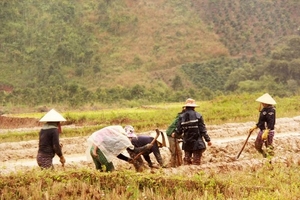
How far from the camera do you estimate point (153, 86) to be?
4725 centimetres

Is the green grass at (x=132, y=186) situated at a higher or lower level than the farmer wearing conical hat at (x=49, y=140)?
lower

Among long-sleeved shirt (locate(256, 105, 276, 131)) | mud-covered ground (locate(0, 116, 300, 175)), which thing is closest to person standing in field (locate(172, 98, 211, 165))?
mud-covered ground (locate(0, 116, 300, 175))

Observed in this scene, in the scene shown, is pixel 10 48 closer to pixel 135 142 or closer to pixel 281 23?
pixel 281 23

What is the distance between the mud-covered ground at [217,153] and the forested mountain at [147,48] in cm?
1925

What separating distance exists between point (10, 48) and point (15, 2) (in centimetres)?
729

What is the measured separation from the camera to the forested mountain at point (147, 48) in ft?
149

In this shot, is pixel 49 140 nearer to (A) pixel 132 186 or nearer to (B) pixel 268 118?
(A) pixel 132 186

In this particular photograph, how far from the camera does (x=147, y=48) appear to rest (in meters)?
55.8

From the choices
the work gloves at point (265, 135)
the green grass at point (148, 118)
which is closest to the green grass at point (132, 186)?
the work gloves at point (265, 135)

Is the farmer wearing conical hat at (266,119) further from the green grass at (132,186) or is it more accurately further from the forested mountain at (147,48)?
the forested mountain at (147,48)

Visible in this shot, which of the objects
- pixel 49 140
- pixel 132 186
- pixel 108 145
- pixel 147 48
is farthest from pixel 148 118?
pixel 147 48

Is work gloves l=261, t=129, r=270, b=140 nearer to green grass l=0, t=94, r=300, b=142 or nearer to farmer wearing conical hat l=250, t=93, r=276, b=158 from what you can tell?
farmer wearing conical hat l=250, t=93, r=276, b=158

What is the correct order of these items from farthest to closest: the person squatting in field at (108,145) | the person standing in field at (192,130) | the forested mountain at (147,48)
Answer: the forested mountain at (147,48), the person standing in field at (192,130), the person squatting in field at (108,145)

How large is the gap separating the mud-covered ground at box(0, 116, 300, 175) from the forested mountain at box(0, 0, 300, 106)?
63.2 feet
